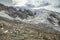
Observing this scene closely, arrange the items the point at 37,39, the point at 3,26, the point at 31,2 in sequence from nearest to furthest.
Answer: the point at 37,39 < the point at 3,26 < the point at 31,2

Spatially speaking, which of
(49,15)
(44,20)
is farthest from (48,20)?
(49,15)

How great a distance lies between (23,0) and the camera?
10305 mm

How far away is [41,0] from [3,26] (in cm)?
600

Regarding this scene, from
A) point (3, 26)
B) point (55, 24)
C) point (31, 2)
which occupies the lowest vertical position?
point (55, 24)

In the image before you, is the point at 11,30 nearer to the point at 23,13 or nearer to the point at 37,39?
the point at 37,39

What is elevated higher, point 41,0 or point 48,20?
point 41,0

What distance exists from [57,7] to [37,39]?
532 cm

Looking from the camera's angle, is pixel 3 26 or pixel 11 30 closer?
pixel 11 30

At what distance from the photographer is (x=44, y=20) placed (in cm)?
608

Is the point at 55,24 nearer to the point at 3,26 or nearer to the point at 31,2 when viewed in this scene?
the point at 3,26

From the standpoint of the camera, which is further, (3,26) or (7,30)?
(3,26)

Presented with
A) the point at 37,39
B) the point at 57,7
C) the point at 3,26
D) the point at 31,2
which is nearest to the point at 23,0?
the point at 31,2

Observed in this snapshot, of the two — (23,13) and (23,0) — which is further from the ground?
(23,0)

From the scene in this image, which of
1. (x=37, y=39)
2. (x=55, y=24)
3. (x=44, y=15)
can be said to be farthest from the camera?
(x=44, y=15)
